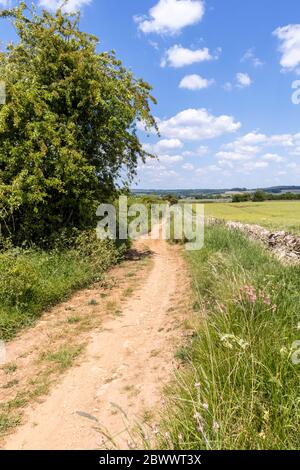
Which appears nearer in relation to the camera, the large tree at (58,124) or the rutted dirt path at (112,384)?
the rutted dirt path at (112,384)

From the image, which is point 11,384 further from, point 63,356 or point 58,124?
point 58,124

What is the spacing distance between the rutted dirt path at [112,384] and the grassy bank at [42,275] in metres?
0.53

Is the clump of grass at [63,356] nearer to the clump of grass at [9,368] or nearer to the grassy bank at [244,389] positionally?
the clump of grass at [9,368]

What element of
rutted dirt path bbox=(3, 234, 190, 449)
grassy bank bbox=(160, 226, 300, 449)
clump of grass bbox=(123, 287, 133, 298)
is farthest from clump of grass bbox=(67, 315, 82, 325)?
grassy bank bbox=(160, 226, 300, 449)

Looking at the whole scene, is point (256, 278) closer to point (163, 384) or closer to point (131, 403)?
point (163, 384)

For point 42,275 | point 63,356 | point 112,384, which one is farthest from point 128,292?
point 112,384

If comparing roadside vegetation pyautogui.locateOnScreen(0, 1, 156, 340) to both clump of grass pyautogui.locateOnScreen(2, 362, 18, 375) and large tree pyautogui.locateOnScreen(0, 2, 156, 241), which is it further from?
clump of grass pyautogui.locateOnScreen(2, 362, 18, 375)

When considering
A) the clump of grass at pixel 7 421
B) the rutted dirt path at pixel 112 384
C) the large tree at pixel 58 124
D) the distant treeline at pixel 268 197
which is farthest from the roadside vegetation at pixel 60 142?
the distant treeline at pixel 268 197

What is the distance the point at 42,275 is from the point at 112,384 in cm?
487

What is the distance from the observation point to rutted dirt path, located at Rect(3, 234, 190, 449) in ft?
13.7

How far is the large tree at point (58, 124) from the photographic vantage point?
11430 millimetres

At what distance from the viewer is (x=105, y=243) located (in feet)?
43.7

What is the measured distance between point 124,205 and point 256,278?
Result: 12.3 metres

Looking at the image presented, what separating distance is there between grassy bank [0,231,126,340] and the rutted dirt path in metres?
0.53
